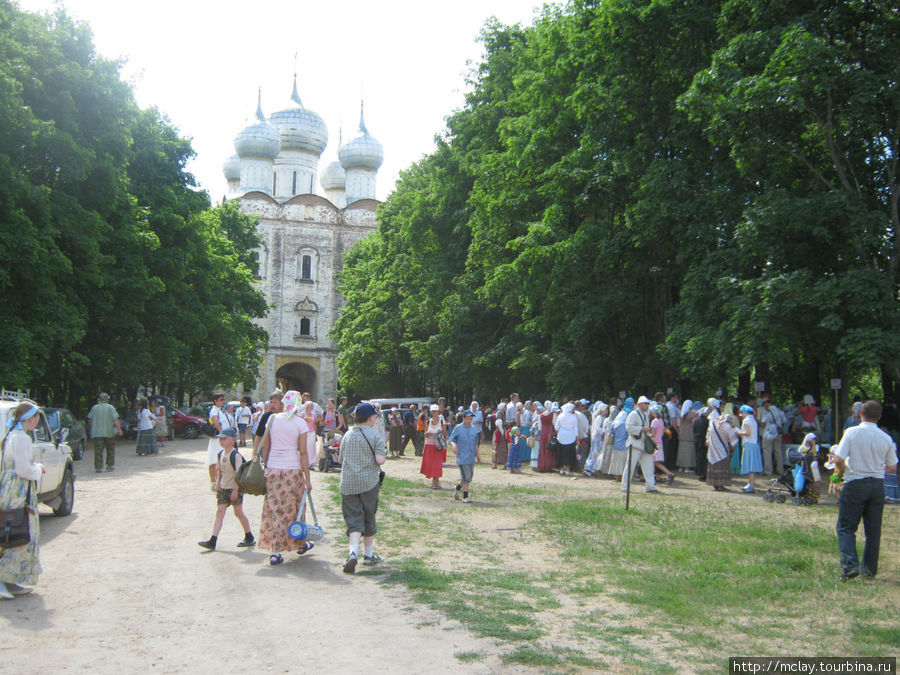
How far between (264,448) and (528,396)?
75.9 feet

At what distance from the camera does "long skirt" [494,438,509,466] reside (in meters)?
23.7

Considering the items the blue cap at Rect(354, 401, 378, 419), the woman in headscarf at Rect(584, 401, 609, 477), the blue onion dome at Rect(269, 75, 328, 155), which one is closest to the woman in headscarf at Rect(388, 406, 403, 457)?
the woman in headscarf at Rect(584, 401, 609, 477)

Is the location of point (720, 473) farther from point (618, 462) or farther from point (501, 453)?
point (501, 453)

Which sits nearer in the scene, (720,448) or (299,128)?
(720,448)

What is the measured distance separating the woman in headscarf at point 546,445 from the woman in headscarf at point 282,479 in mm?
13107

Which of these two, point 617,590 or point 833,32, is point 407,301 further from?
point 617,590

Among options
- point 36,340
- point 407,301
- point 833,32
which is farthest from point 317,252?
point 833,32

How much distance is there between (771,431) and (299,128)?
61.1m

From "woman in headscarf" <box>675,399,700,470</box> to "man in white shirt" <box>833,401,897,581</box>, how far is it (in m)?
11.4

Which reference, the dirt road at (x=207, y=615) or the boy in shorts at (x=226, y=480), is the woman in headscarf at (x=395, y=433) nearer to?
the dirt road at (x=207, y=615)

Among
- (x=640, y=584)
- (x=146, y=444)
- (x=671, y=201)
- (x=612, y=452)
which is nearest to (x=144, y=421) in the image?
(x=146, y=444)

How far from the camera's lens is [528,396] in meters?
31.9

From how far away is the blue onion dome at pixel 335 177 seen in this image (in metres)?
78.0

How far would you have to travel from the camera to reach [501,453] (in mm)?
23844
